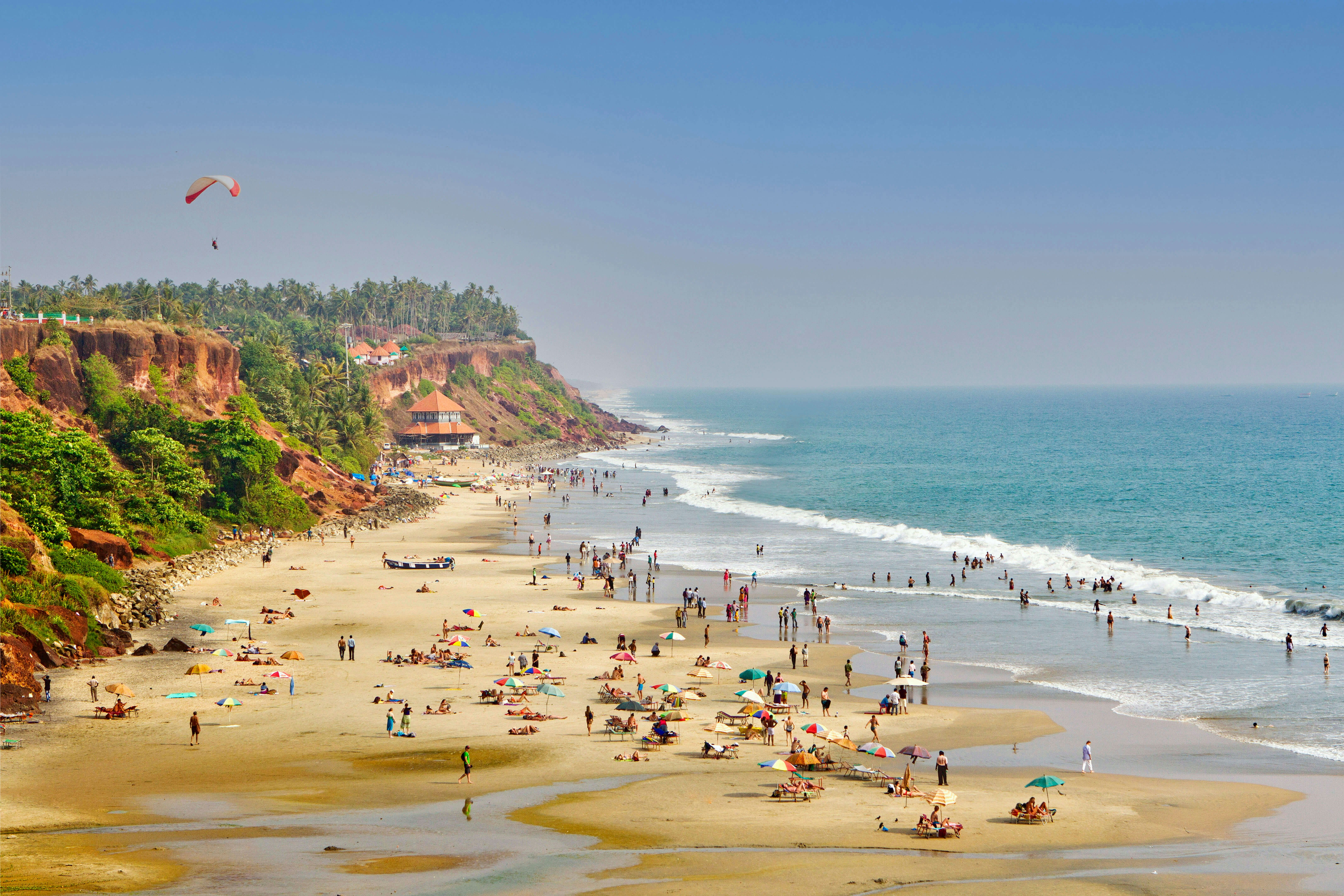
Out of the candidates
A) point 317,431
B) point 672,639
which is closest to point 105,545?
point 672,639

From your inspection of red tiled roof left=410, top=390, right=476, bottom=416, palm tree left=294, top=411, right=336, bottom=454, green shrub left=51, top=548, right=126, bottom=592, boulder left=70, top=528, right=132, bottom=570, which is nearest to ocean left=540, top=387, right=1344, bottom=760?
palm tree left=294, top=411, right=336, bottom=454

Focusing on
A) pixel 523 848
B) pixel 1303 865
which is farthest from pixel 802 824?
pixel 1303 865

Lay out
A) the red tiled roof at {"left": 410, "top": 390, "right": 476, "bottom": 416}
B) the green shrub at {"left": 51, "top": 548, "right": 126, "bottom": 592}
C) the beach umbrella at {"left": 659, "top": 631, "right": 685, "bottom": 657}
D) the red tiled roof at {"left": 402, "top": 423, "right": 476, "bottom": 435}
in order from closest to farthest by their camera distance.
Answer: the beach umbrella at {"left": 659, "top": 631, "right": 685, "bottom": 657} → the green shrub at {"left": 51, "top": 548, "right": 126, "bottom": 592} → the red tiled roof at {"left": 402, "top": 423, "right": 476, "bottom": 435} → the red tiled roof at {"left": 410, "top": 390, "right": 476, "bottom": 416}

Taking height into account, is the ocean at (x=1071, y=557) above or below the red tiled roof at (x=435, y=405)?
below

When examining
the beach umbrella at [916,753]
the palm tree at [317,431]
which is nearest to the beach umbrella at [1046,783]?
the beach umbrella at [916,753]

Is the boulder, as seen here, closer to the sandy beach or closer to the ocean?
the sandy beach

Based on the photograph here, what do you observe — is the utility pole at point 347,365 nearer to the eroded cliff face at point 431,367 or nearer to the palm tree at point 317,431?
the eroded cliff face at point 431,367

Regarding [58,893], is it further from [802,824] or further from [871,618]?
[871,618]
